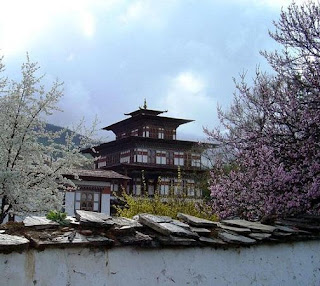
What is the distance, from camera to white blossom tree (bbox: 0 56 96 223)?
35.7ft

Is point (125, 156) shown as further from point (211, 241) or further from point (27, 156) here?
point (211, 241)

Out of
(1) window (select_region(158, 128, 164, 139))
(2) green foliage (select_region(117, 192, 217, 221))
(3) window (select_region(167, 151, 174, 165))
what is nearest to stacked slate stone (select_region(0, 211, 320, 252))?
(2) green foliage (select_region(117, 192, 217, 221))

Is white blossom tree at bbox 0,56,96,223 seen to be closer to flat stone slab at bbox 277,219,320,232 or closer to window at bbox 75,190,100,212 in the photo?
flat stone slab at bbox 277,219,320,232

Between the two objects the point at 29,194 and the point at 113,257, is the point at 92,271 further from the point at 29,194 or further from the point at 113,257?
the point at 29,194

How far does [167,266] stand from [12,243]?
1.57m

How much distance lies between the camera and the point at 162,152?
171ft

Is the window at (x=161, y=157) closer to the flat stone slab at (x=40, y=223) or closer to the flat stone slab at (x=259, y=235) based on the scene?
the flat stone slab at (x=259, y=235)

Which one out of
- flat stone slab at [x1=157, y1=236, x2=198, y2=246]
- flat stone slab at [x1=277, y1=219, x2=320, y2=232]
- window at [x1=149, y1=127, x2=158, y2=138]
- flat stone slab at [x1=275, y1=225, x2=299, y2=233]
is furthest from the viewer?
window at [x1=149, y1=127, x2=158, y2=138]

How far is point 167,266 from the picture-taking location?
4453 mm

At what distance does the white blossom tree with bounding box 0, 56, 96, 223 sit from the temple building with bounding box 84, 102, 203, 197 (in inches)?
1404

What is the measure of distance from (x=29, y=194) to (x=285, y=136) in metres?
6.15

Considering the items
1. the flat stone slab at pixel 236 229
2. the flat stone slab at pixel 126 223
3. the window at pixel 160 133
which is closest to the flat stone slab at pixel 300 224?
the flat stone slab at pixel 236 229

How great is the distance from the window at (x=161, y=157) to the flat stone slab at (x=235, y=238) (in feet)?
152

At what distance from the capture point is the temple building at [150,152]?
1964 inches
